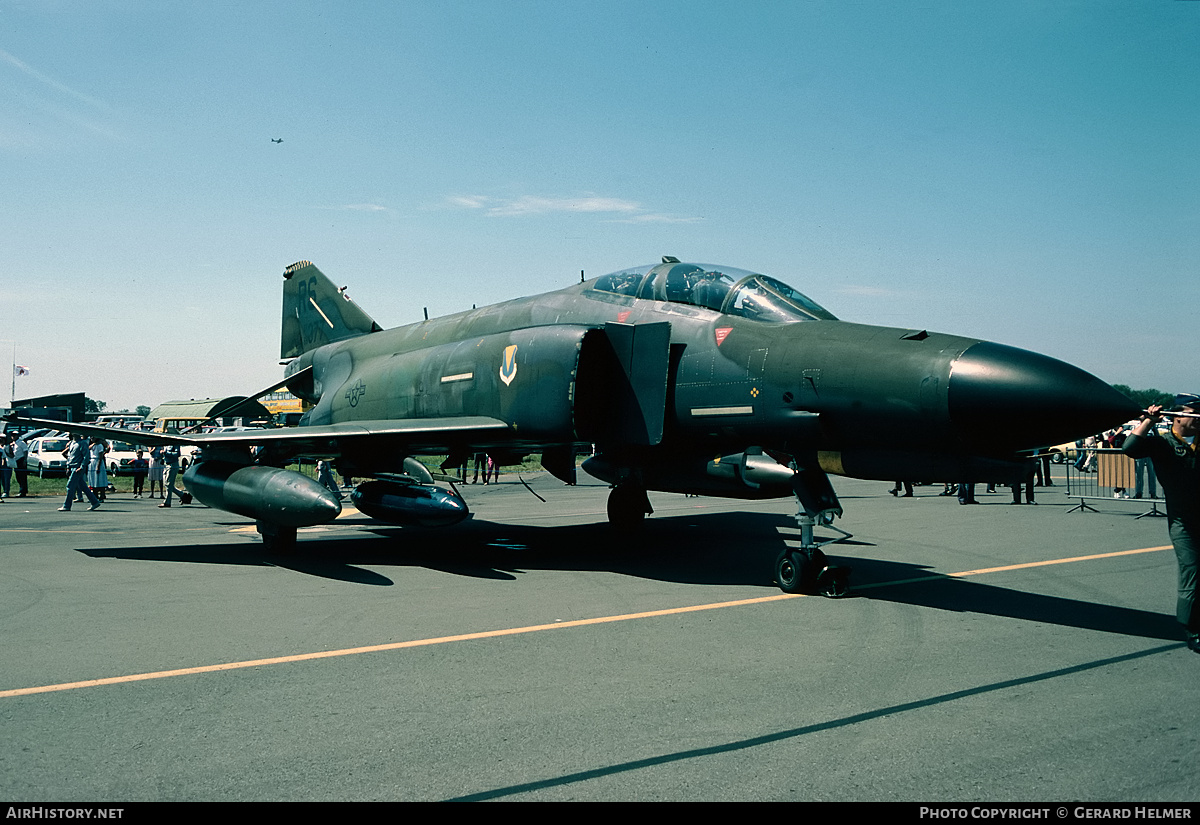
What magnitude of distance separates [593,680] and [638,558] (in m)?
5.41

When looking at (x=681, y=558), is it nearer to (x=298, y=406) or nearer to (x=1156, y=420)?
(x=1156, y=420)

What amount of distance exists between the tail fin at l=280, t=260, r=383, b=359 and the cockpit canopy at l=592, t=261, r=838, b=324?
27.5 ft

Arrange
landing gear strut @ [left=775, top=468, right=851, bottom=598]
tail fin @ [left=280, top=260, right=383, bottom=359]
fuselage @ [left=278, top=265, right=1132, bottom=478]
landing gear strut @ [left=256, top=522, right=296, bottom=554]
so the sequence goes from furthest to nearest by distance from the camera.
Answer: tail fin @ [left=280, top=260, right=383, bottom=359]
landing gear strut @ [left=256, top=522, right=296, bottom=554]
landing gear strut @ [left=775, top=468, right=851, bottom=598]
fuselage @ [left=278, top=265, right=1132, bottom=478]

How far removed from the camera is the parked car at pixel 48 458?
30.6m

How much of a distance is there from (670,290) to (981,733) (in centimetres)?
606

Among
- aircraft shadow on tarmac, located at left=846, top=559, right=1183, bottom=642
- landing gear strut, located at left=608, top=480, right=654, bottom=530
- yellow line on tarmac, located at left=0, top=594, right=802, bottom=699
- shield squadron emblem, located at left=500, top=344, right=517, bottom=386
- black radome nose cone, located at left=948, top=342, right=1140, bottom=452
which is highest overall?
shield squadron emblem, located at left=500, top=344, right=517, bottom=386

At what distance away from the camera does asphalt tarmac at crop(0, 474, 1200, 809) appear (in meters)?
3.52

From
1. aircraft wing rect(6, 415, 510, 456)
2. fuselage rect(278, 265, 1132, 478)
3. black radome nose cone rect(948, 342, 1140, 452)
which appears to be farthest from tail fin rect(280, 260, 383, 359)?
black radome nose cone rect(948, 342, 1140, 452)

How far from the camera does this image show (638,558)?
1038 centimetres

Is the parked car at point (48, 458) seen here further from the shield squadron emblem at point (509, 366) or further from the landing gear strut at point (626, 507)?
the shield squadron emblem at point (509, 366)

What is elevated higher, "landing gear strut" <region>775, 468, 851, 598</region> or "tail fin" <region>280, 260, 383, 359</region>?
"tail fin" <region>280, 260, 383, 359</region>

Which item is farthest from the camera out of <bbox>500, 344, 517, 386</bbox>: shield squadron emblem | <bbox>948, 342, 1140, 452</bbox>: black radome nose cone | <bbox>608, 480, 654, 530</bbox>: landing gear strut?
<bbox>608, 480, 654, 530</bbox>: landing gear strut

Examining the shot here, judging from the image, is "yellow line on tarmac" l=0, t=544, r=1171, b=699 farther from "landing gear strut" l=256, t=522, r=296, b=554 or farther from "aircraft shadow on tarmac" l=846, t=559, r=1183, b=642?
"landing gear strut" l=256, t=522, r=296, b=554

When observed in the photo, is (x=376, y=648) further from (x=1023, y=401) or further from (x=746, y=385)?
(x=1023, y=401)
